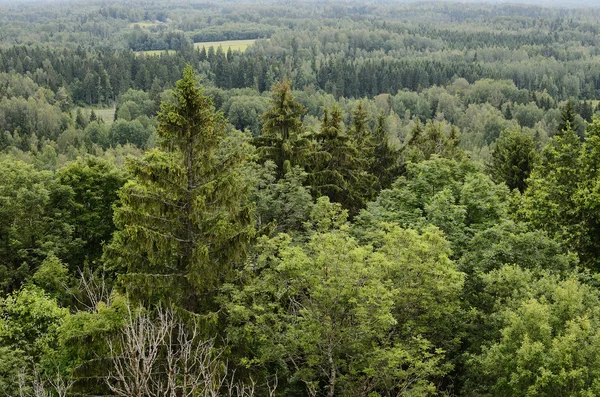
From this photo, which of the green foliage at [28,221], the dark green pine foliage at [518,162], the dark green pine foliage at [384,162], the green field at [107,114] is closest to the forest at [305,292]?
the green foliage at [28,221]

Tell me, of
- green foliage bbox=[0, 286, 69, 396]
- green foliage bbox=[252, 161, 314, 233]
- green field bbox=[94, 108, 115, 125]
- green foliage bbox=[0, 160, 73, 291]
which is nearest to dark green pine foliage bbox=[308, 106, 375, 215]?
green foliage bbox=[252, 161, 314, 233]

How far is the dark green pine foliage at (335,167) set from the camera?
122 feet

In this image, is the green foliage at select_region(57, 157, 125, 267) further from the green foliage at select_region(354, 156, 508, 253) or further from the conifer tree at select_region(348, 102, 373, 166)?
the green foliage at select_region(354, 156, 508, 253)

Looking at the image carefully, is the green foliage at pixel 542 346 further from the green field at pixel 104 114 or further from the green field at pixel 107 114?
the green field at pixel 107 114

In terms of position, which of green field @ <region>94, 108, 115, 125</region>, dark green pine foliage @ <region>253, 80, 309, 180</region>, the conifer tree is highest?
dark green pine foliage @ <region>253, 80, 309, 180</region>

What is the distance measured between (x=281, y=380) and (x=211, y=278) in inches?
209

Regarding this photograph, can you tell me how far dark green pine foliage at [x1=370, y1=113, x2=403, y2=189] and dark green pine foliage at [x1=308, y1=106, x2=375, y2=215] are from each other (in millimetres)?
11052

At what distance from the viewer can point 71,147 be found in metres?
116

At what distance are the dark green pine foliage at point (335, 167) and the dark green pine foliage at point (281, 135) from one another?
1.44 m

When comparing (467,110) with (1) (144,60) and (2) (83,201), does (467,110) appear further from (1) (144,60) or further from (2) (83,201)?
(2) (83,201)

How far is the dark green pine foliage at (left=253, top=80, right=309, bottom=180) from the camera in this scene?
35531mm

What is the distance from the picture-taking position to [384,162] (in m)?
52.9

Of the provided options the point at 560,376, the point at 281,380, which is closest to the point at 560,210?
the point at 560,376

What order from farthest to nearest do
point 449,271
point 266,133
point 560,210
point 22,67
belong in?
point 22,67 < point 266,133 < point 560,210 < point 449,271
